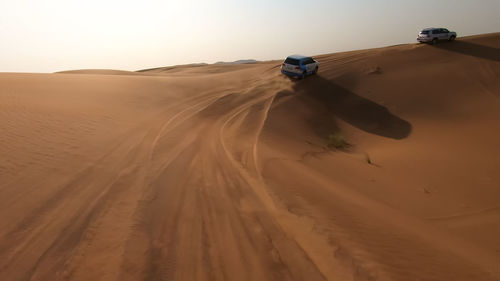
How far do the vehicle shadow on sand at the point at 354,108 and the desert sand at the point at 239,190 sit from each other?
138 millimetres

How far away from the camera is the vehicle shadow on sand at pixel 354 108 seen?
13101 millimetres

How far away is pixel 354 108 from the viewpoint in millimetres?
15102

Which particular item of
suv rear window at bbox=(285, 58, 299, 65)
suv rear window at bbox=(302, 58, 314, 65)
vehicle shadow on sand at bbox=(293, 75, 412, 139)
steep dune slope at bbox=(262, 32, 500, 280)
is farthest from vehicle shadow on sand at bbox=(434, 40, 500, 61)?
suv rear window at bbox=(285, 58, 299, 65)

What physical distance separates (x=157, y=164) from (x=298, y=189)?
3649 mm

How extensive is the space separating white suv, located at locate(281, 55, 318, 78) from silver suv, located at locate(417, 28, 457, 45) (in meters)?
11.5

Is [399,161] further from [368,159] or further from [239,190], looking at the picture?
[239,190]

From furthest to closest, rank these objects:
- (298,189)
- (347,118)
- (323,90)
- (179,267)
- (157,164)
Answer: (323,90), (347,118), (157,164), (298,189), (179,267)

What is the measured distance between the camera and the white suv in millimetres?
17564

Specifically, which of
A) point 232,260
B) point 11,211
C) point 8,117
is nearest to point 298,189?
point 232,260

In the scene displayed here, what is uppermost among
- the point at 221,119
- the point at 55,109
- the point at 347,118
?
the point at 55,109

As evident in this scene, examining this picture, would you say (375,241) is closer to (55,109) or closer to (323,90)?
(55,109)

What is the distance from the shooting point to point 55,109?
33.1ft

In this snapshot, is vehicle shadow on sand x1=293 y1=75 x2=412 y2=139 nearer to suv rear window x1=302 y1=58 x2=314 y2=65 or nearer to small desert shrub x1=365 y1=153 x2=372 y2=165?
suv rear window x1=302 y1=58 x2=314 y2=65

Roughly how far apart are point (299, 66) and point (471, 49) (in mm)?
14261
